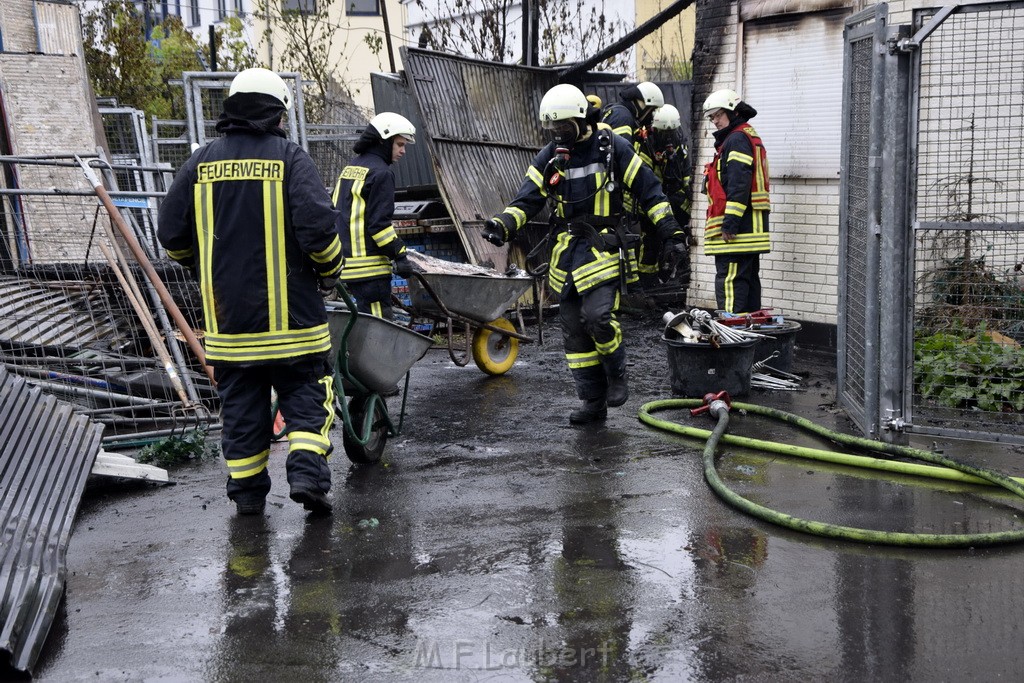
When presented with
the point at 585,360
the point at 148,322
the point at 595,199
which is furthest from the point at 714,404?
the point at 148,322

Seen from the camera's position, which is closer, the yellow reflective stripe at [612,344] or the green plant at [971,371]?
the green plant at [971,371]

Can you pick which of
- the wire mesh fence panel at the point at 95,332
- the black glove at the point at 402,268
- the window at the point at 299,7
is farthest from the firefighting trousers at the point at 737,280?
the window at the point at 299,7

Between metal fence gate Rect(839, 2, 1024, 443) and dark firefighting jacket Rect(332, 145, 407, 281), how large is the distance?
309 cm

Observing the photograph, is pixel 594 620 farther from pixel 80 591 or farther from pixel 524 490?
pixel 80 591

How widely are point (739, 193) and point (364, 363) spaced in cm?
409

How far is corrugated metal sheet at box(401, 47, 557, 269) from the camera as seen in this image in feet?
35.7

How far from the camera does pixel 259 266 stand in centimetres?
481

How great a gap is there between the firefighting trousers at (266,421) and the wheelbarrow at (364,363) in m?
0.40

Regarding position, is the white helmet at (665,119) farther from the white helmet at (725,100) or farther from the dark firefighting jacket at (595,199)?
the dark firefighting jacket at (595,199)

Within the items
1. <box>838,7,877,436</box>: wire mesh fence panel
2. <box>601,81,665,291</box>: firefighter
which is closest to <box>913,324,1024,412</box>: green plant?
<box>838,7,877,436</box>: wire mesh fence panel

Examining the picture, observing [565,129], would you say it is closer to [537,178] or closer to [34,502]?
[537,178]

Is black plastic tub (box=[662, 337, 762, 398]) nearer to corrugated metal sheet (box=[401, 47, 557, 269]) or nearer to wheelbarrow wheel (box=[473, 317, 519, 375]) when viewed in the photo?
wheelbarrow wheel (box=[473, 317, 519, 375])

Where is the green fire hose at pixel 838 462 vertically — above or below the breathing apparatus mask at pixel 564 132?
below

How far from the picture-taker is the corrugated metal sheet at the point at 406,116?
38.2ft
